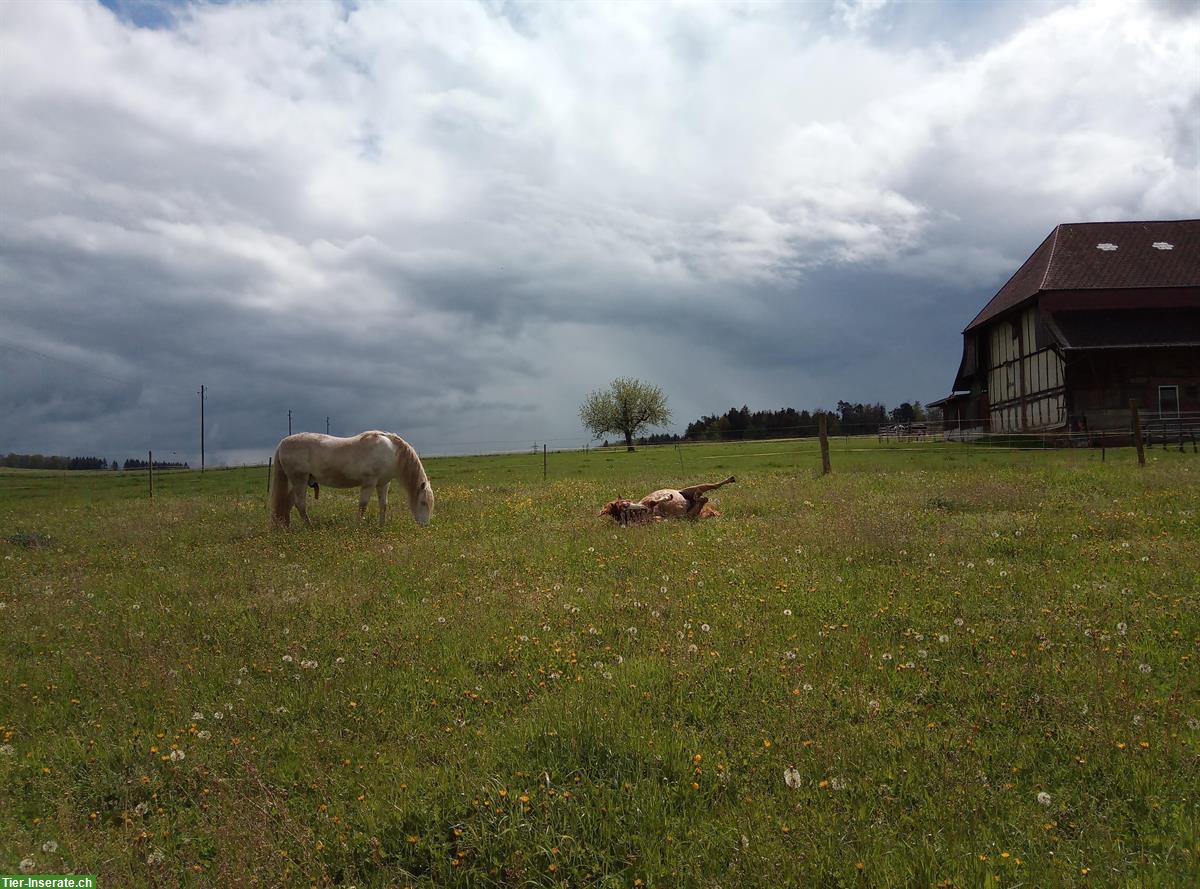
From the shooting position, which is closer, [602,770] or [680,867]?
[680,867]

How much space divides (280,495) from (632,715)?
1471cm

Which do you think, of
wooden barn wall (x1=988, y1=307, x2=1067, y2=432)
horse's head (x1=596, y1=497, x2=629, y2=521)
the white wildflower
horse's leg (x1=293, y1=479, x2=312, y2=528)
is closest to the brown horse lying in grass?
horse's head (x1=596, y1=497, x2=629, y2=521)

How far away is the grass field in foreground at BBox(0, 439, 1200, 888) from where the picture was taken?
14.3 ft

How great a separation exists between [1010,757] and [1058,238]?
56462 millimetres

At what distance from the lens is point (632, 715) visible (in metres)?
5.84

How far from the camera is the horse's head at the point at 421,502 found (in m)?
17.4

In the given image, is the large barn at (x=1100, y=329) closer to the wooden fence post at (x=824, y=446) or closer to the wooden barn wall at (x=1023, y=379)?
the wooden barn wall at (x=1023, y=379)

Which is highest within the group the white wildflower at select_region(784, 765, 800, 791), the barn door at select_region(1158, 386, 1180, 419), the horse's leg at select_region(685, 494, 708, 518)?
the barn door at select_region(1158, 386, 1180, 419)

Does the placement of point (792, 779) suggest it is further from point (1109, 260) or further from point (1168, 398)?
point (1109, 260)

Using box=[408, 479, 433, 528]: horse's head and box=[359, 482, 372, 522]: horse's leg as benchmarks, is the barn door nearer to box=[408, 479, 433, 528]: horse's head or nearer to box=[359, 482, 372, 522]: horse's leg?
box=[408, 479, 433, 528]: horse's head

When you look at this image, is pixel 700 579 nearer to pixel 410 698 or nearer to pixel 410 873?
pixel 410 698

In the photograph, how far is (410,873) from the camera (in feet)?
14.1

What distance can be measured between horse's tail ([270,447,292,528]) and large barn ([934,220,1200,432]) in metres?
42.1

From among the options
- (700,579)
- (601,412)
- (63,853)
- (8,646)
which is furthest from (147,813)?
(601,412)
